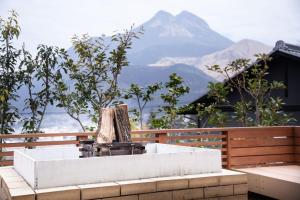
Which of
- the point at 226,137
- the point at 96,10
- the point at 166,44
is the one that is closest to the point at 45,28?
the point at 96,10

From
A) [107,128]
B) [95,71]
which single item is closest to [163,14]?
[95,71]

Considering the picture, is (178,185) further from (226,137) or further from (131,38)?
(131,38)

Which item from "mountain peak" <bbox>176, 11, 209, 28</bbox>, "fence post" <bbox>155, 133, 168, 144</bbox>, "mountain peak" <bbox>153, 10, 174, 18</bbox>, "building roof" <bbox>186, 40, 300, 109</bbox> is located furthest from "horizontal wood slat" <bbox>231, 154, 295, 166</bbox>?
"mountain peak" <bbox>153, 10, 174, 18</bbox>

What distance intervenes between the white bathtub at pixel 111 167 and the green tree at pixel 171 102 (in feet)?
11.8

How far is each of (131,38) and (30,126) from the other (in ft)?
7.85

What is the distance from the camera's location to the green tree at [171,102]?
8117 millimetres

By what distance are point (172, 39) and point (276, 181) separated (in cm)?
7264

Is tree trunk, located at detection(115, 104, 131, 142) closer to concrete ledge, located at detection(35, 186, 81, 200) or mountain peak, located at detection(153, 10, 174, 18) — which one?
concrete ledge, located at detection(35, 186, 81, 200)

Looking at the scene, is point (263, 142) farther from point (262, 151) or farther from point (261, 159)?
point (261, 159)

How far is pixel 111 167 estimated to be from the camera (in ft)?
12.4

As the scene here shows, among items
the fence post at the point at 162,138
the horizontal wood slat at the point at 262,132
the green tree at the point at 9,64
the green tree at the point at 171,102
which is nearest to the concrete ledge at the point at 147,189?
the fence post at the point at 162,138

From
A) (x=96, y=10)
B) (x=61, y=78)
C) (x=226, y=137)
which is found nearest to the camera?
(x=226, y=137)

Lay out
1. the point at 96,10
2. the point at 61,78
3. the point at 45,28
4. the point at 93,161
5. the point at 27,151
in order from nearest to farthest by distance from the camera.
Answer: the point at 93,161, the point at 27,151, the point at 61,78, the point at 45,28, the point at 96,10

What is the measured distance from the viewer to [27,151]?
4.58m
